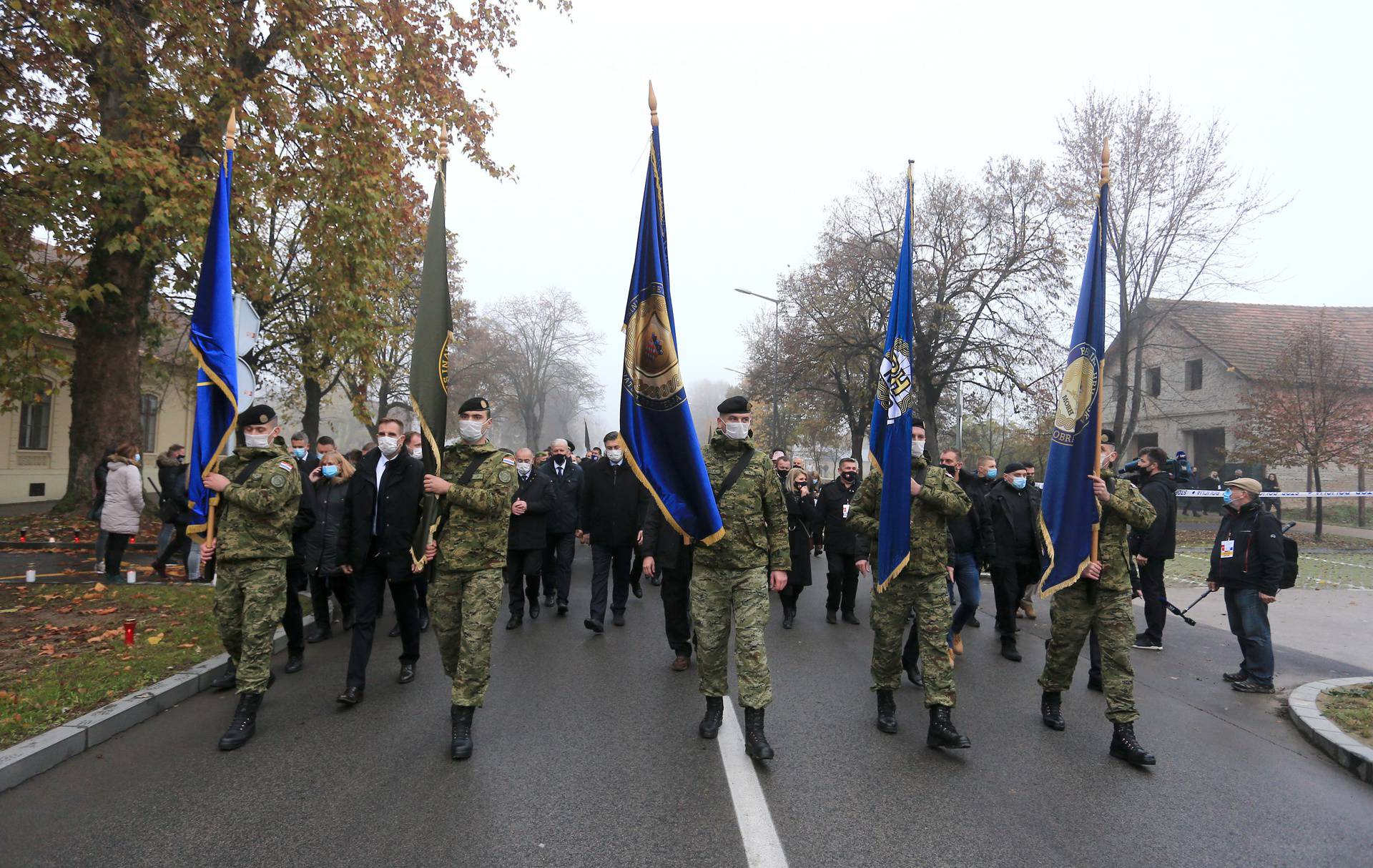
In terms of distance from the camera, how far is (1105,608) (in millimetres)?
5023

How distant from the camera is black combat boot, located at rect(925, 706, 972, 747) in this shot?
4.54 m

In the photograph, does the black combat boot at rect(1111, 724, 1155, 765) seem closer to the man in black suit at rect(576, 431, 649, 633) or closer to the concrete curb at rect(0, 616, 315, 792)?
the man in black suit at rect(576, 431, 649, 633)

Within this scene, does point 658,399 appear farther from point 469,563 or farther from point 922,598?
Answer: point 922,598

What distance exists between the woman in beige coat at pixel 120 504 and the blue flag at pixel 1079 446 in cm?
1025

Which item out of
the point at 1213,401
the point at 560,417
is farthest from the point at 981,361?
the point at 560,417

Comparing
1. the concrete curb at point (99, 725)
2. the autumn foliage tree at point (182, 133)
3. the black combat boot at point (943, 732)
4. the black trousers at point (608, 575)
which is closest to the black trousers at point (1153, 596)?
the black combat boot at point (943, 732)

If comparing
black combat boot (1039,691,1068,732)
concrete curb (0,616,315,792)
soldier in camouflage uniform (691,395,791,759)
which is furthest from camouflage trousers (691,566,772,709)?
concrete curb (0,616,315,792)

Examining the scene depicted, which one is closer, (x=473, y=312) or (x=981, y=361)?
(x=981, y=361)

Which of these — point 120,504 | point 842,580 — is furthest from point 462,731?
point 120,504

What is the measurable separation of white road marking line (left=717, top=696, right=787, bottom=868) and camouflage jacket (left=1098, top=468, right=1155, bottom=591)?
2.61 m

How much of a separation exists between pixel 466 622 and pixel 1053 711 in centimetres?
389

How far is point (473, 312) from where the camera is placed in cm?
4453

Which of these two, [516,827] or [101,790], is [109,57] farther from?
[516,827]

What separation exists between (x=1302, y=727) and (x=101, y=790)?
7354 mm
